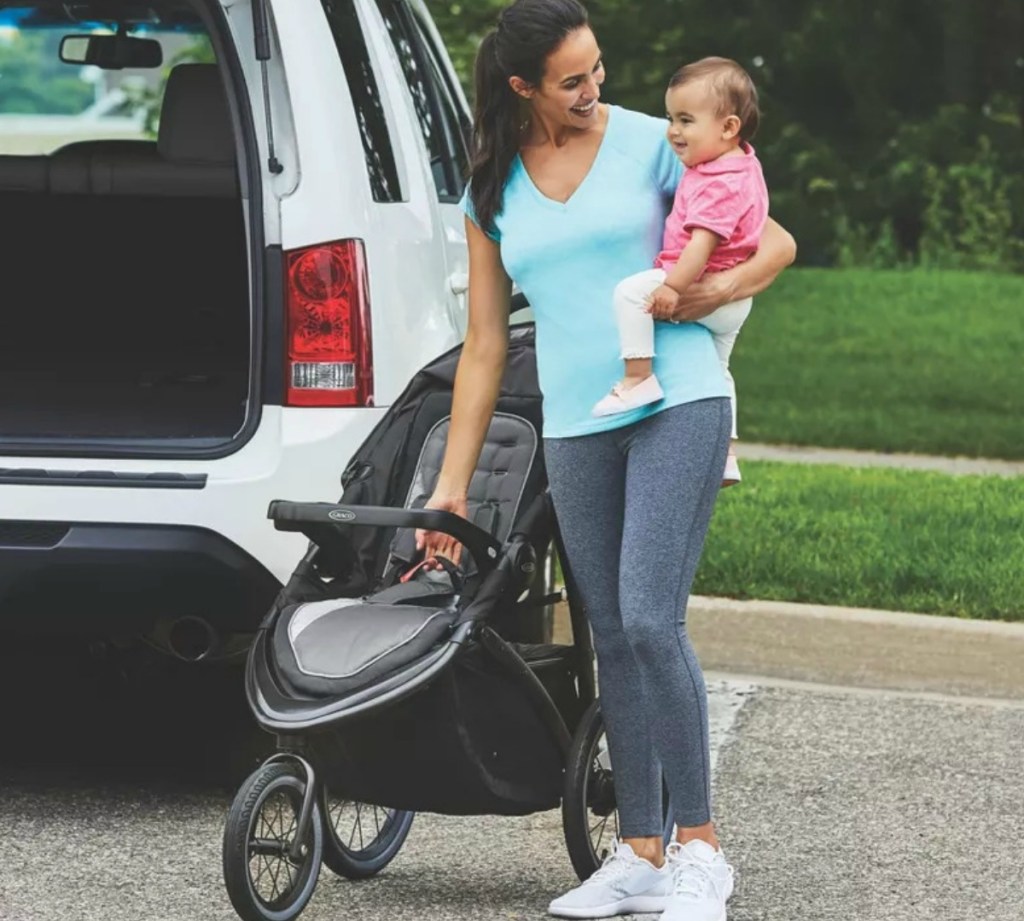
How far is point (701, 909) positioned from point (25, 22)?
15.7ft

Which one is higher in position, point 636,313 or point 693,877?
point 636,313

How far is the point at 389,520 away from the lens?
4547 millimetres

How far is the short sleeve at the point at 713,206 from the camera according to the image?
14.5ft

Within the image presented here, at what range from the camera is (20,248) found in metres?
8.26

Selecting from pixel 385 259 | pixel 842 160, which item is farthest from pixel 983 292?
pixel 385 259

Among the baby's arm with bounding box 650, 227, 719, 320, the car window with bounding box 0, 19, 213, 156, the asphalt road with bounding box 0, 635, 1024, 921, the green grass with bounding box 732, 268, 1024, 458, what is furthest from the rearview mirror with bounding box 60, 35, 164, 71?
the car window with bounding box 0, 19, 213, 156

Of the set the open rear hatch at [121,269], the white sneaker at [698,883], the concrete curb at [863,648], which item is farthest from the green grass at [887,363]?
the white sneaker at [698,883]

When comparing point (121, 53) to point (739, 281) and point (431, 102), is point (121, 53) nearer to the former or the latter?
point (431, 102)

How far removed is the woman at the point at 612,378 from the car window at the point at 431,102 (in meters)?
1.66

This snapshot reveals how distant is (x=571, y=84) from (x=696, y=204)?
33cm

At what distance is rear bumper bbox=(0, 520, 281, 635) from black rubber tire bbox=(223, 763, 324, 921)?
0.80 meters

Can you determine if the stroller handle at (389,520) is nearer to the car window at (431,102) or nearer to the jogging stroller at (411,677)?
the jogging stroller at (411,677)

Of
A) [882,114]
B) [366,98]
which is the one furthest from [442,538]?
[882,114]

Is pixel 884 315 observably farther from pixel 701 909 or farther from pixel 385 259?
pixel 701 909
